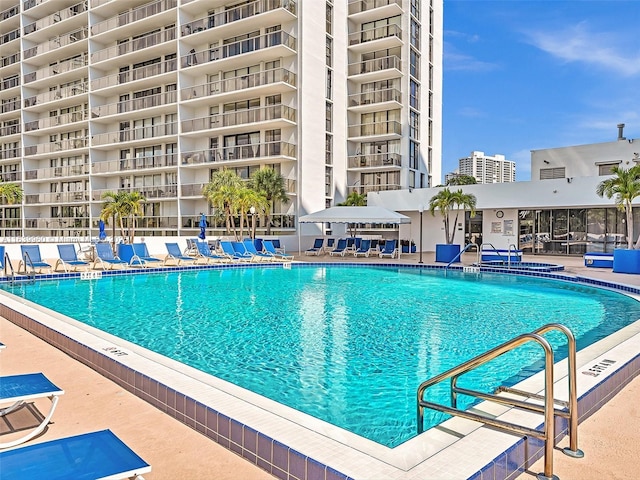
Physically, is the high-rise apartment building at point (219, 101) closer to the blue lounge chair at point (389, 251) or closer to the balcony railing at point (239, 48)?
the balcony railing at point (239, 48)

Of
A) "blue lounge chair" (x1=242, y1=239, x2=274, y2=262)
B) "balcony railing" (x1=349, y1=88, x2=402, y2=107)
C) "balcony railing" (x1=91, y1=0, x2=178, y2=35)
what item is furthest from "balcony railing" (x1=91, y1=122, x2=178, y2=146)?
"blue lounge chair" (x1=242, y1=239, x2=274, y2=262)

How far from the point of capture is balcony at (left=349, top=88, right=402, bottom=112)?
3039 cm

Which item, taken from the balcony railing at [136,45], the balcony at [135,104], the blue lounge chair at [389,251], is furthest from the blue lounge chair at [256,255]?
the balcony railing at [136,45]

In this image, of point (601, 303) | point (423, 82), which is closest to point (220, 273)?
point (601, 303)

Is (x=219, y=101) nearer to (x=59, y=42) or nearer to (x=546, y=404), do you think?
(x=59, y=42)

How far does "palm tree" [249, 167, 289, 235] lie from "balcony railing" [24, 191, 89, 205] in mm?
15222

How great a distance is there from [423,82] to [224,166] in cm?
1454

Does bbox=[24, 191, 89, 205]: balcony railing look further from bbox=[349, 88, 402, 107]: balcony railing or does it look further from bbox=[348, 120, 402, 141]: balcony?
bbox=[349, 88, 402, 107]: balcony railing

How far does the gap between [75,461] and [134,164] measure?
32426mm

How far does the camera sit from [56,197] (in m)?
36.8

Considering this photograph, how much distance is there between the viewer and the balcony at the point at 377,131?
3048 centimetres

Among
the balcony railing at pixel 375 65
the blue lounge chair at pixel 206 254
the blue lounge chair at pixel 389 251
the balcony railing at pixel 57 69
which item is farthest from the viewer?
the balcony railing at pixel 57 69

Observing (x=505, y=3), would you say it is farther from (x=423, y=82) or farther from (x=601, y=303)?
(x=601, y=303)

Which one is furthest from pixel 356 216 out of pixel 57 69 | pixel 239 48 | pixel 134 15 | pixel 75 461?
pixel 57 69
